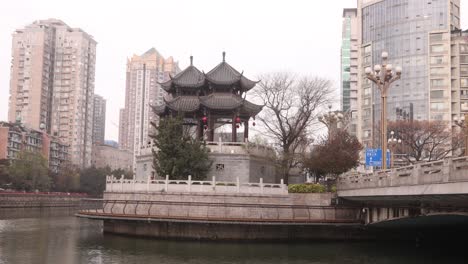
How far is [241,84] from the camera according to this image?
1875 inches

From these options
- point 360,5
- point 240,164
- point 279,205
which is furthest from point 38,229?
point 360,5

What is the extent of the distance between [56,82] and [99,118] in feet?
156

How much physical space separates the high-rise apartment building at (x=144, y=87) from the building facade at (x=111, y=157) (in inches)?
355

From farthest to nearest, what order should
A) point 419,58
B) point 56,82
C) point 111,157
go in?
point 111,157 < point 56,82 < point 419,58

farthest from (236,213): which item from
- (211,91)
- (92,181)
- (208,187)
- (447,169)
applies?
(92,181)

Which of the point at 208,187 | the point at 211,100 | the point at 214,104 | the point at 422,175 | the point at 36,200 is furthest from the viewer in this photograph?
the point at 36,200

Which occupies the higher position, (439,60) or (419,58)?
(419,58)

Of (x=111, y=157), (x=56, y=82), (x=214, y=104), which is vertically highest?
(x=56, y=82)

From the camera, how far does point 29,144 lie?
327 feet

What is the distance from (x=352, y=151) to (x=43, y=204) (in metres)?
59.7

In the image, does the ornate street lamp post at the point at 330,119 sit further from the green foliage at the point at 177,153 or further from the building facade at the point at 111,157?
the building facade at the point at 111,157

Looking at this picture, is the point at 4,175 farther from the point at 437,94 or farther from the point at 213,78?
the point at 437,94

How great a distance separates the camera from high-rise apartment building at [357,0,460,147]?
76438 millimetres

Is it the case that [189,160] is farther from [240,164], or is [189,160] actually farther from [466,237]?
[466,237]
